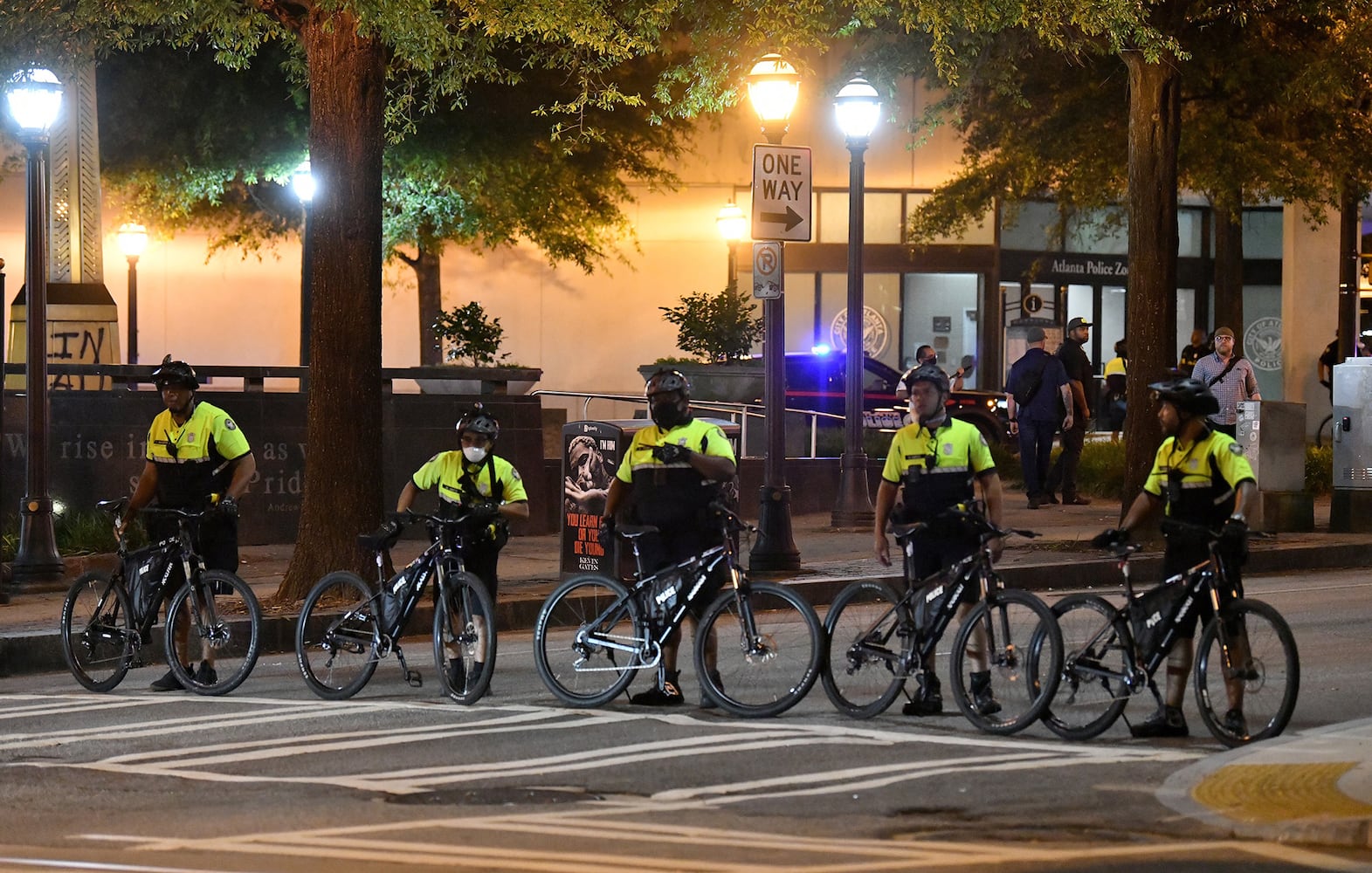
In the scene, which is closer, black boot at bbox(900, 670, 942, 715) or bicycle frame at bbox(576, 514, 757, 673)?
black boot at bbox(900, 670, 942, 715)

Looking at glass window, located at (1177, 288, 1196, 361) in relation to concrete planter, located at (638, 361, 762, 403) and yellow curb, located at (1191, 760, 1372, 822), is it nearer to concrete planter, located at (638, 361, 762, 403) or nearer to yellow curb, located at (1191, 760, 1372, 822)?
concrete planter, located at (638, 361, 762, 403)

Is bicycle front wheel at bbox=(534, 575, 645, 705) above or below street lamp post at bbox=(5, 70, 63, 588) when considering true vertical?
below

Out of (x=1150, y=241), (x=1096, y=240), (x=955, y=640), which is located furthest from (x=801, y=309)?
(x=955, y=640)

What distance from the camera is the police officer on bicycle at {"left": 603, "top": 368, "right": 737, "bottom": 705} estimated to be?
33.4 ft

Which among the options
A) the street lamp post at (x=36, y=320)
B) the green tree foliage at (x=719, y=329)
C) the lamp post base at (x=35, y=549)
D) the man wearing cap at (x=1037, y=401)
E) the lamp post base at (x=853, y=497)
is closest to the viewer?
the street lamp post at (x=36, y=320)

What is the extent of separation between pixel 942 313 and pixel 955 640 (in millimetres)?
30016

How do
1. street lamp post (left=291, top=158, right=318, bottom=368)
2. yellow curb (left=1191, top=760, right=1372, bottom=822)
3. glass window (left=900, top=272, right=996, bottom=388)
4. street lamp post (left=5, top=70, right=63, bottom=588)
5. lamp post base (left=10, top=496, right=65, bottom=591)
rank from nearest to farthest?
yellow curb (left=1191, top=760, right=1372, bottom=822)
street lamp post (left=5, top=70, right=63, bottom=588)
lamp post base (left=10, top=496, right=65, bottom=591)
street lamp post (left=291, top=158, right=318, bottom=368)
glass window (left=900, top=272, right=996, bottom=388)

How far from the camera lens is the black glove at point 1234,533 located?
8.96 m

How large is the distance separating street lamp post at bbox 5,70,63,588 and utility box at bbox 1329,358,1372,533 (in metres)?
Answer: 11.5

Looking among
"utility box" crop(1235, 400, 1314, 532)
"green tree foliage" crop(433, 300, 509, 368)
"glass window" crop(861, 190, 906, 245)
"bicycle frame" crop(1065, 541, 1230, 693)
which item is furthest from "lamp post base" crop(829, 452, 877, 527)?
"glass window" crop(861, 190, 906, 245)

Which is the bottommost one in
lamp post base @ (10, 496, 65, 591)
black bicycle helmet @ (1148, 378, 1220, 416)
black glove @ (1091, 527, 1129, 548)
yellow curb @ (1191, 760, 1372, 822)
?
yellow curb @ (1191, 760, 1372, 822)

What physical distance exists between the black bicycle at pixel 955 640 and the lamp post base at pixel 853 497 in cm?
992

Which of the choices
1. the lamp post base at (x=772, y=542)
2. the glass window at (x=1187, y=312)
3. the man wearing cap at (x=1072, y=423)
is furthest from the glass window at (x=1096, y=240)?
the lamp post base at (x=772, y=542)

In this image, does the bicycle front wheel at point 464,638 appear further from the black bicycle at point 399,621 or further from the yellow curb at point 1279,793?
the yellow curb at point 1279,793
